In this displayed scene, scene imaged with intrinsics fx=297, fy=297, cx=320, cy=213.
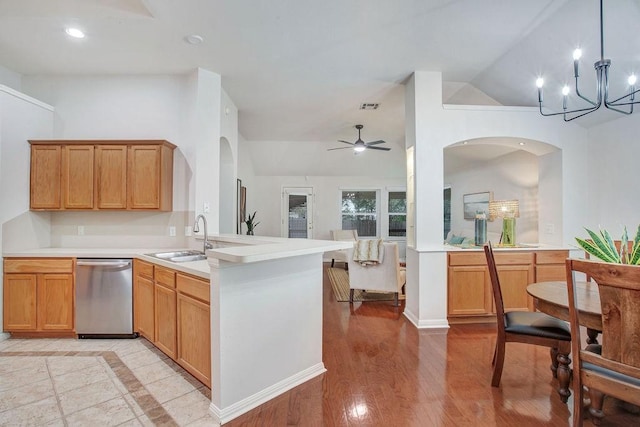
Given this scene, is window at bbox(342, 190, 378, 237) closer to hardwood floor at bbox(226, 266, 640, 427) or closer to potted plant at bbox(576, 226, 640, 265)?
hardwood floor at bbox(226, 266, 640, 427)

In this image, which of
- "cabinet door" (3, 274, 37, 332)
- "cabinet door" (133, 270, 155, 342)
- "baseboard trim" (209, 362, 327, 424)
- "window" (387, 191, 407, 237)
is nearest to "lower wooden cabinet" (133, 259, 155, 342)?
"cabinet door" (133, 270, 155, 342)

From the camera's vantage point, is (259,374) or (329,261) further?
(329,261)

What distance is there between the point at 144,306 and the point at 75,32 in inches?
104

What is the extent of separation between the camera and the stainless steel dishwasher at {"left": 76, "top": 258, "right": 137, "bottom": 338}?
296 centimetres

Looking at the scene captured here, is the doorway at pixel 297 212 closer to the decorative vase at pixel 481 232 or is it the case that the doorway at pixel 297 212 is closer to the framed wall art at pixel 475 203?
the framed wall art at pixel 475 203

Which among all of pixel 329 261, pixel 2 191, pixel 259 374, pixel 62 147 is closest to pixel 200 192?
pixel 62 147

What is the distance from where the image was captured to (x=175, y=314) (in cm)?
235

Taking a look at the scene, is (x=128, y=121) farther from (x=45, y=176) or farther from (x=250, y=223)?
(x=250, y=223)

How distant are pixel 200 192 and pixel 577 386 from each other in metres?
3.53

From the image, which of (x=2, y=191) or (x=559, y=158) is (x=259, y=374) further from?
(x=559, y=158)

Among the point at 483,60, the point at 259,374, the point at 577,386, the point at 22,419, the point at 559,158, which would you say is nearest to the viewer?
the point at 577,386

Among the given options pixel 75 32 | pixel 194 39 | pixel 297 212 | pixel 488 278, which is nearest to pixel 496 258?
pixel 488 278

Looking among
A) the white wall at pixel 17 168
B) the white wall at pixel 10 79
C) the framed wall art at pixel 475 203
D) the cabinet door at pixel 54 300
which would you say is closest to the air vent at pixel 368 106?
the framed wall art at pixel 475 203

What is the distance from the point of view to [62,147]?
3.26 meters
